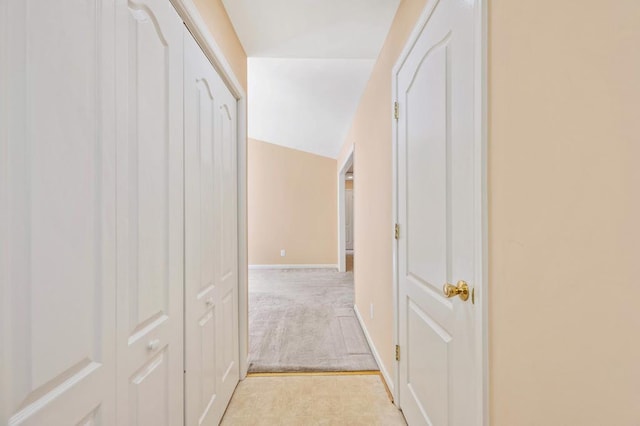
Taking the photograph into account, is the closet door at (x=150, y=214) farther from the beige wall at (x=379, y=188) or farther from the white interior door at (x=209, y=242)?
the beige wall at (x=379, y=188)

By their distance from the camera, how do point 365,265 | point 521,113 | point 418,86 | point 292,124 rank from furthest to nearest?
1. point 292,124
2. point 365,265
3. point 418,86
4. point 521,113

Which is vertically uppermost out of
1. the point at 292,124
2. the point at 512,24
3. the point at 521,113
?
the point at 292,124

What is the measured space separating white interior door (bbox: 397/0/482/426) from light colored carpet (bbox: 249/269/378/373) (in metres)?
0.80

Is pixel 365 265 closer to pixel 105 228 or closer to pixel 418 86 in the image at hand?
pixel 418 86

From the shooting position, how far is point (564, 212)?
605 millimetres

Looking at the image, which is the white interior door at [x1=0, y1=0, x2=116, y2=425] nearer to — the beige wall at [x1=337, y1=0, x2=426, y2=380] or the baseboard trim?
the beige wall at [x1=337, y1=0, x2=426, y2=380]

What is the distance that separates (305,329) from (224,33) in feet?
8.48

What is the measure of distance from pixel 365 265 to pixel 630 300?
2561mm

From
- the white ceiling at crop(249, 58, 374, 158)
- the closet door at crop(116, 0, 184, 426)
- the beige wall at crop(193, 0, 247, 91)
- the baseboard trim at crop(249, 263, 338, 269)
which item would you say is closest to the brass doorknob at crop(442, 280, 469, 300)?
the closet door at crop(116, 0, 184, 426)

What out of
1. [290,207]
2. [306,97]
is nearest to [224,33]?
[306,97]

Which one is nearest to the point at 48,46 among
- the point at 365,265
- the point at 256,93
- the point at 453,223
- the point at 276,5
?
the point at 453,223

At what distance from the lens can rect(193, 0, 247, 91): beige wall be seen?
1.46 metres

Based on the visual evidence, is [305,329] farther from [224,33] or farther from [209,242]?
[224,33]

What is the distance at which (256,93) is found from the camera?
3844 millimetres
